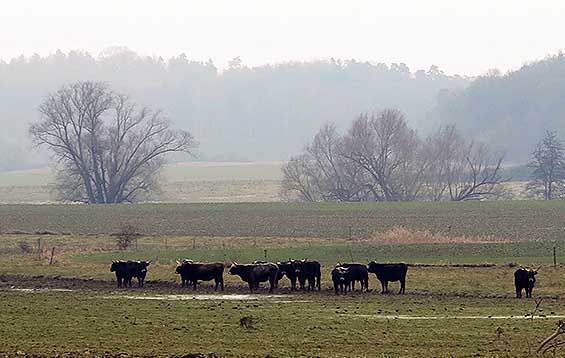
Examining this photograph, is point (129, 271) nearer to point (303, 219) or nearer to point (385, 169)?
point (303, 219)

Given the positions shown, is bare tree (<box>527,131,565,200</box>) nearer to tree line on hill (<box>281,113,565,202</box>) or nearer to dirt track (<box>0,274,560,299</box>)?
tree line on hill (<box>281,113,565,202</box>)

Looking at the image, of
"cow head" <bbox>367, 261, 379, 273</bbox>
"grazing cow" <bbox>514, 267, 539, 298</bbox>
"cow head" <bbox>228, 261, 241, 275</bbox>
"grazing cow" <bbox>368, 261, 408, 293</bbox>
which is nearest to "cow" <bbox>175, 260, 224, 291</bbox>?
"cow head" <bbox>228, 261, 241, 275</bbox>

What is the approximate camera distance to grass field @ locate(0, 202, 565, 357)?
90.4 ft

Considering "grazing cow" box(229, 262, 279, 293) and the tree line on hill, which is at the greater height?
the tree line on hill

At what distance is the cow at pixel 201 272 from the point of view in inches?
1795

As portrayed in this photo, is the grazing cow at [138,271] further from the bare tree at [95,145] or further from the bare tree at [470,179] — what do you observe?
the bare tree at [470,179]

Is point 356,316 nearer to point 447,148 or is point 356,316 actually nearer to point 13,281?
point 13,281

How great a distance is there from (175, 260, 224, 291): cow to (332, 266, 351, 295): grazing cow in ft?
16.5

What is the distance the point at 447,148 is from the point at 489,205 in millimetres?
43476

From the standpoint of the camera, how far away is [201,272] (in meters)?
45.9

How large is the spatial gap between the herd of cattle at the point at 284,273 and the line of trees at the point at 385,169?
78.6 m

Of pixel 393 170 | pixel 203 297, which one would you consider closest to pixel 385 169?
pixel 393 170

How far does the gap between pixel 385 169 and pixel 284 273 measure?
82.3 metres

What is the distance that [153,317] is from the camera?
3306cm
